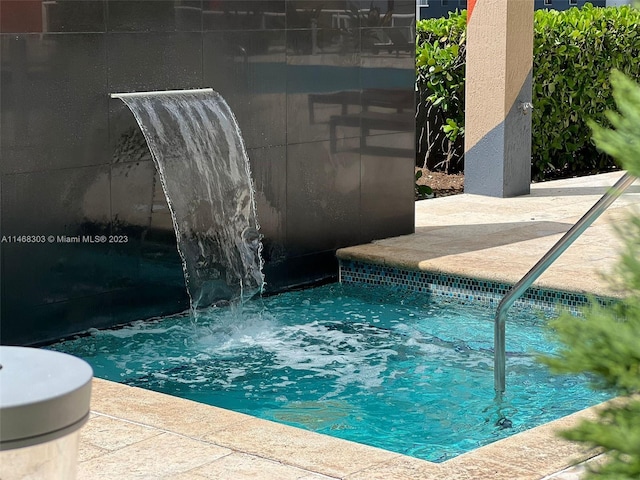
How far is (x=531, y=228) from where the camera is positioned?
Result: 8984 mm

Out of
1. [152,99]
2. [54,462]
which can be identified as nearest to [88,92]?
[152,99]

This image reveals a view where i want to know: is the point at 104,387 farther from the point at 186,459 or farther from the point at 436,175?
the point at 436,175

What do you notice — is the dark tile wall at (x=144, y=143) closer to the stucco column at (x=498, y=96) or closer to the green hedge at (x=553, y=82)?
the stucco column at (x=498, y=96)

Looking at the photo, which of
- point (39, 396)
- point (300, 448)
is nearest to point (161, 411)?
point (300, 448)

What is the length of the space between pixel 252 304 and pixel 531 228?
2.65 metres

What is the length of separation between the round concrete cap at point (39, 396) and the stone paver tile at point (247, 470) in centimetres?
211

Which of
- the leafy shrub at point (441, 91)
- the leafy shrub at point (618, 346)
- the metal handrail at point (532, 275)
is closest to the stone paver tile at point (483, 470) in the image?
the metal handrail at point (532, 275)

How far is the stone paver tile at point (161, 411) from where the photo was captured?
14.6 ft

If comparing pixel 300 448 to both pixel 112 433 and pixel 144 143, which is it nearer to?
→ pixel 112 433

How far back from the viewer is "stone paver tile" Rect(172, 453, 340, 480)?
3.86 meters

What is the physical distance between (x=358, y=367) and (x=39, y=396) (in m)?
4.65

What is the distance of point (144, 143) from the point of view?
6.95m

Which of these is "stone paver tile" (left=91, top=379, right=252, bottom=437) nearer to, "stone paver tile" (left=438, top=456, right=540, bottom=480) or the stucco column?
"stone paver tile" (left=438, top=456, right=540, bottom=480)

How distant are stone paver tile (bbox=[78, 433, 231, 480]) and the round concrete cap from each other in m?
2.16
